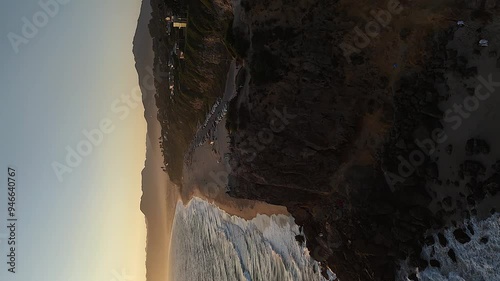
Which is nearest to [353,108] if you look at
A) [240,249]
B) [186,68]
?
[240,249]

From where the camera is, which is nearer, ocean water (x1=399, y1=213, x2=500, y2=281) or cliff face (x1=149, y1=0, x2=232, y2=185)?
ocean water (x1=399, y1=213, x2=500, y2=281)

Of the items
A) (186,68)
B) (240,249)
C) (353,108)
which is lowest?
(240,249)

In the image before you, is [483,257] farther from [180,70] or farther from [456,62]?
[180,70]

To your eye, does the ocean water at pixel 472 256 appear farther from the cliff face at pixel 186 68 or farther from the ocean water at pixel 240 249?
the cliff face at pixel 186 68

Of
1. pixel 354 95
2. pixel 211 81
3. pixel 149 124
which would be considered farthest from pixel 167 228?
pixel 354 95

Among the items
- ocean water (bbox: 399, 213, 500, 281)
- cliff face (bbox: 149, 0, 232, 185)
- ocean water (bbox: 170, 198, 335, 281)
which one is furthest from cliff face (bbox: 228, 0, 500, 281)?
cliff face (bbox: 149, 0, 232, 185)

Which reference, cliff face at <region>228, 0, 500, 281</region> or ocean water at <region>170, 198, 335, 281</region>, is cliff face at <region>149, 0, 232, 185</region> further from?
cliff face at <region>228, 0, 500, 281</region>

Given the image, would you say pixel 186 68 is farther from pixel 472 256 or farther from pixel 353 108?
pixel 472 256
